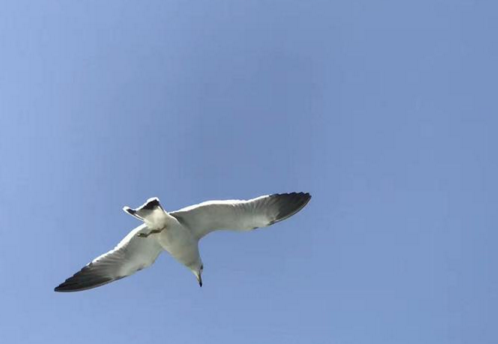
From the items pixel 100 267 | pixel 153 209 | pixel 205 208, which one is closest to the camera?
pixel 153 209

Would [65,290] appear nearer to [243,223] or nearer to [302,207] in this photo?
[243,223]

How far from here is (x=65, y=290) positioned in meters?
14.1

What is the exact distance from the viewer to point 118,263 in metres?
14.5

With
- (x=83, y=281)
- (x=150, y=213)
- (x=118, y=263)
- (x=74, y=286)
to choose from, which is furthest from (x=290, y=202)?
(x=74, y=286)

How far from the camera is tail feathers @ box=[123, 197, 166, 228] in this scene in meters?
12.4

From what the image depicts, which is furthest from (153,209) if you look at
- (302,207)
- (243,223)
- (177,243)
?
(302,207)

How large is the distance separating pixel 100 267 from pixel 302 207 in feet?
15.4

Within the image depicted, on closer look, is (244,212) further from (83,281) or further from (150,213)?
(83,281)

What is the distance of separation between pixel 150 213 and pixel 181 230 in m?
0.87

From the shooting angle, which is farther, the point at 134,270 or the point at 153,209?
the point at 134,270

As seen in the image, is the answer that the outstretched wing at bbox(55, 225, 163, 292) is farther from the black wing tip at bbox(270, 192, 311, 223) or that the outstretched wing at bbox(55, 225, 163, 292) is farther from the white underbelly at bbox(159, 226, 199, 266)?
the black wing tip at bbox(270, 192, 311, 223)

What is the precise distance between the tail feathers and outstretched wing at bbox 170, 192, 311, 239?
0.53 meters

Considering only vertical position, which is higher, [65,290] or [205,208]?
[205,208]

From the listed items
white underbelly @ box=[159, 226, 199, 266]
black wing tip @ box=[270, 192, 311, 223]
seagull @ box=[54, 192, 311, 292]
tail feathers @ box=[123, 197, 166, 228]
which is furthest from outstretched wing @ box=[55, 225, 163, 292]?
black wing tip @ box=[270, 192, 311, 223]
